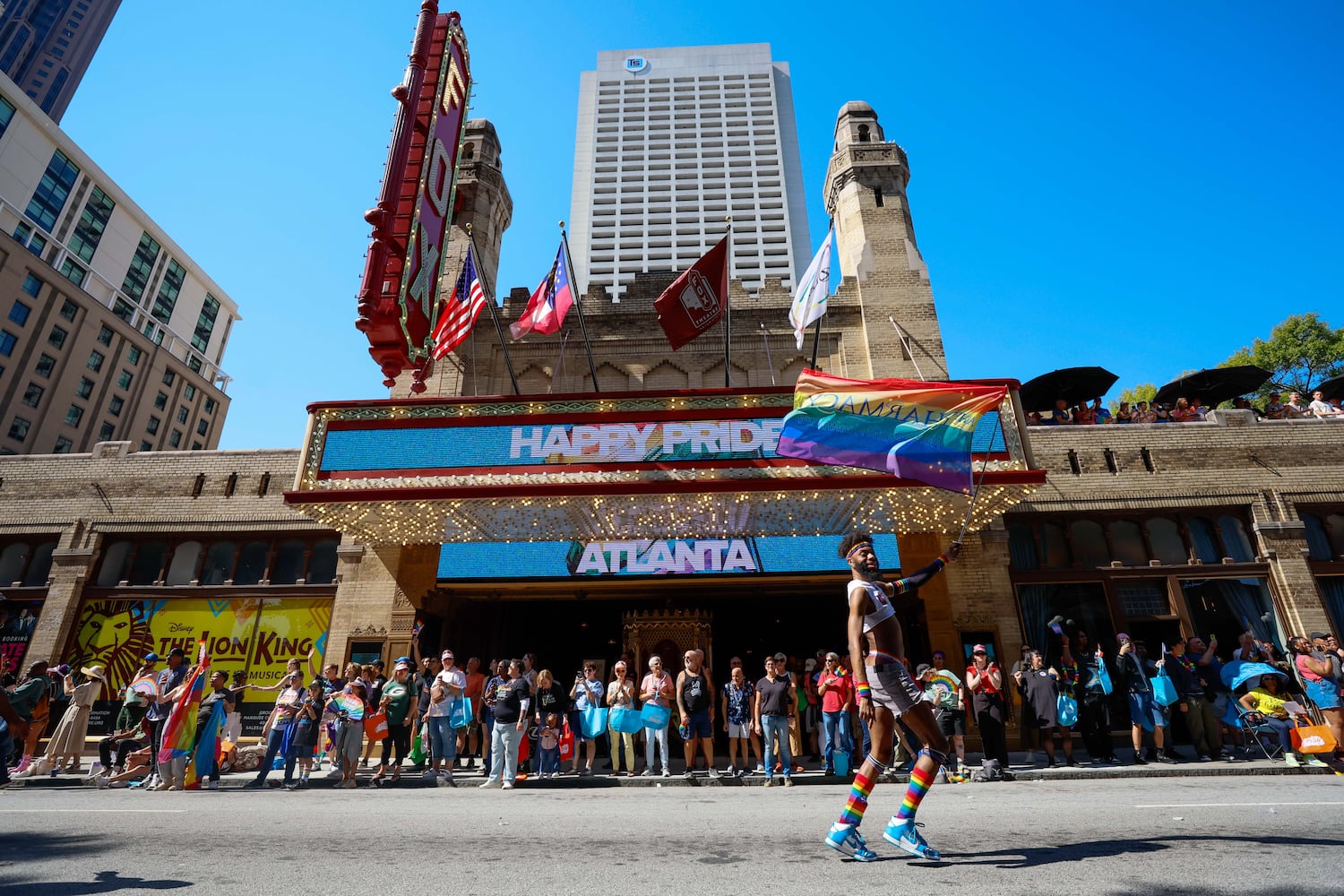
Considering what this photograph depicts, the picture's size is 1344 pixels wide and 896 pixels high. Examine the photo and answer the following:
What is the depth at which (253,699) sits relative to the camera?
15586mm

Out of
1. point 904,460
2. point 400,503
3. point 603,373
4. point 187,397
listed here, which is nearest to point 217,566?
point 400,503

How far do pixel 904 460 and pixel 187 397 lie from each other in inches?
3025

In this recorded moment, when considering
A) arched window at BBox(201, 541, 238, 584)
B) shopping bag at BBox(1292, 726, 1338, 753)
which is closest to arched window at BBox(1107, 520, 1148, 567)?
shopping bag at BBox(1292, 726, 1338, 753)

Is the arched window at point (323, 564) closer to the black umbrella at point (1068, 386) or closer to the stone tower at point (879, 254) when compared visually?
the stone tower at point (879, 254)

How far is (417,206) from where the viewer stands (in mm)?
15875

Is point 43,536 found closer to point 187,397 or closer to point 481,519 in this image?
point 481,519

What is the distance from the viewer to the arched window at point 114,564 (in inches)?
661

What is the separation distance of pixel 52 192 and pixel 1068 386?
8016 centimetres

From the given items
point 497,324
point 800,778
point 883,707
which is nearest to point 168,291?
point 497,324

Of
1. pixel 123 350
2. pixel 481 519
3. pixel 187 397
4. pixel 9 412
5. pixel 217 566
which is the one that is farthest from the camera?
pixel 187 397

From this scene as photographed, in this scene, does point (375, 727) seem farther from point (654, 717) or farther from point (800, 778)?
point (800, 778)

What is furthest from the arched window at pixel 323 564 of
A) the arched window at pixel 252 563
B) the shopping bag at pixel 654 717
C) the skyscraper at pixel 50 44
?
the skyscraper at pixel 50 44

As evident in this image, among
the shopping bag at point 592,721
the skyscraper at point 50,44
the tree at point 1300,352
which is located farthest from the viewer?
the skyscraper at point 50,44

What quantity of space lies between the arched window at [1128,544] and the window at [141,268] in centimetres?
8321
